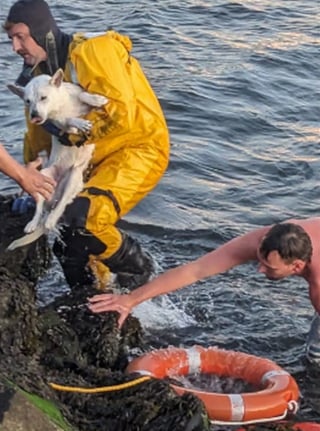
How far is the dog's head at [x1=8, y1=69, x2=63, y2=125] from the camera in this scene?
7.52 metres

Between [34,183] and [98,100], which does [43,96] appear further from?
[34,183]

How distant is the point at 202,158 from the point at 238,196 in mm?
1102

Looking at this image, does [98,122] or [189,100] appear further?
[189,100]

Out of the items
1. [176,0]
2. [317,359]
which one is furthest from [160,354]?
[176,0]

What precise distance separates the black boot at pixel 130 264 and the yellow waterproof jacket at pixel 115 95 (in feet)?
2.37

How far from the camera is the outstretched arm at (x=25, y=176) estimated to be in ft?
22.1

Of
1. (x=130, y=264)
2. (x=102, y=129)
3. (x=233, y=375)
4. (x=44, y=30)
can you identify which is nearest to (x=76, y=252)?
(x=130, y=264)

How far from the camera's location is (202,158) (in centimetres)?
1207

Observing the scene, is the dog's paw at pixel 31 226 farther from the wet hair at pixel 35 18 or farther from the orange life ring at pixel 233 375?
the orange life ring at pixel 233 375

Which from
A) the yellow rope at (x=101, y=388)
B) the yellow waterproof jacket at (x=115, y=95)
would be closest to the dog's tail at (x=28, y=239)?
the yellow waterproof jacket at (x=115, y=95)

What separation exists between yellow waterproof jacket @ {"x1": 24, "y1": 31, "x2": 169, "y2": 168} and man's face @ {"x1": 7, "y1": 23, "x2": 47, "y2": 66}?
236 millimetres

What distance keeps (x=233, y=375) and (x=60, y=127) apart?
2.27 meters

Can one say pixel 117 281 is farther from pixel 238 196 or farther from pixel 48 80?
pixel 238 196

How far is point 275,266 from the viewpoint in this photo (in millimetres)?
6754
